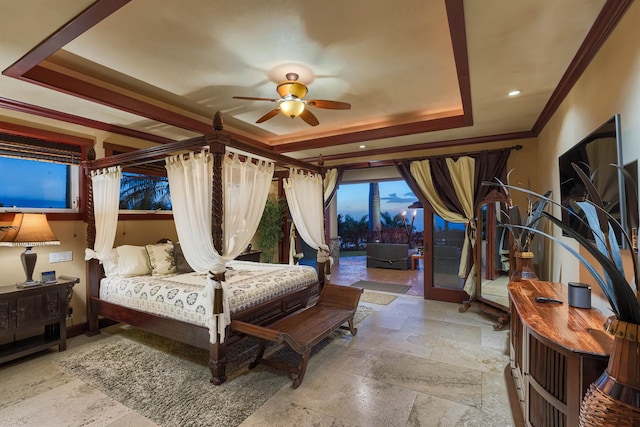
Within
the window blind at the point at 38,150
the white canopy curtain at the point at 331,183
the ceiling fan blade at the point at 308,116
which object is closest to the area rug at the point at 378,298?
the white canopy curtain at the point at 331,183

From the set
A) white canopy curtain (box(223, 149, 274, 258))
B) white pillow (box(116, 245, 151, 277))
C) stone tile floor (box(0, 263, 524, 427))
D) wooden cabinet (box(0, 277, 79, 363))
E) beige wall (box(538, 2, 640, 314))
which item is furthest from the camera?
white pillow (box(116, 245, 151, 277))

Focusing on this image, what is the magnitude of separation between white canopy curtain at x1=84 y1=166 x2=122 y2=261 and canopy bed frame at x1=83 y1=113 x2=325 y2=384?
4.2 inches

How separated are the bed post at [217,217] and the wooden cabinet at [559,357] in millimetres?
2327

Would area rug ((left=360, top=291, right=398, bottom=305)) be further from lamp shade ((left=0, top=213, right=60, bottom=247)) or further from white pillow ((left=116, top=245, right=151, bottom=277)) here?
lamp shade ((left=0, top=213, right=60, bottom=247))

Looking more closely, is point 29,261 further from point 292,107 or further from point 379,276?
point 379,276

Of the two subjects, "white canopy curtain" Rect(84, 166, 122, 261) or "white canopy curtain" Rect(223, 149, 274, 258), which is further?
"white canopy curtain" Rect(84, 166, 122, 261)

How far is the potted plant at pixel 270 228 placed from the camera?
619cm

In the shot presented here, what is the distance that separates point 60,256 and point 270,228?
10.9 ft

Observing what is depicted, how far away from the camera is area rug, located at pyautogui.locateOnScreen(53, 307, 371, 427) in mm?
2285

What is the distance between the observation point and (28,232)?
305cm

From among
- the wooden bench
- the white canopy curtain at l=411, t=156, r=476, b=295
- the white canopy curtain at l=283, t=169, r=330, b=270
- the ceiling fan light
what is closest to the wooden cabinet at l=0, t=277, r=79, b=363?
the wooden bench

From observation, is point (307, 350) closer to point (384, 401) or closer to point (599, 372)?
point (384, 401)

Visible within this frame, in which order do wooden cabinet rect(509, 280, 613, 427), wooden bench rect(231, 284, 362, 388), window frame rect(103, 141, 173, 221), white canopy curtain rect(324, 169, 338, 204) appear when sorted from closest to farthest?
wooden cabinet rect(509, 280, 613, 427) → wooden bench rect(231, 284, 362, 388) → window frame rect(103, 141, 173, 221) → white canopy curtain rect(324, 169, 338, 204)

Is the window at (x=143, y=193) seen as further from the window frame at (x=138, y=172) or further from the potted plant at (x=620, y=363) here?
the potted plant at (x=620, y=363)
